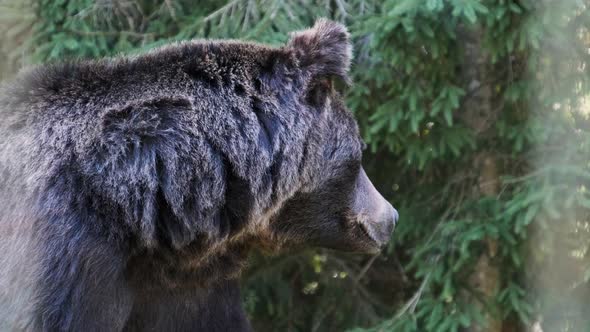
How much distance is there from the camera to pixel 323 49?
2.95 meters

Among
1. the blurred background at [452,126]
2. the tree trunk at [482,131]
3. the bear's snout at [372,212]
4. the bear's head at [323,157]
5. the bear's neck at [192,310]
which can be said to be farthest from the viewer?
the tree trunk at [482,131]

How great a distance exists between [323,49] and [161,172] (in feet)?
2.51

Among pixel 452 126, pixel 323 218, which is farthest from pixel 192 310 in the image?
pixel 452 126

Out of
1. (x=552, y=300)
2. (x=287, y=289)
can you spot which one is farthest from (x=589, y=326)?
(x=287, y=289)

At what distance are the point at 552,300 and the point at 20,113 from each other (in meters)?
2.60

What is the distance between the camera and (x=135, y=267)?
9.26ft

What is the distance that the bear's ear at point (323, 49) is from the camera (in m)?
2.95

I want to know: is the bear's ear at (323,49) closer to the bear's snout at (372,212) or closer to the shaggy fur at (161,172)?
the shaggy fur at (161,172)

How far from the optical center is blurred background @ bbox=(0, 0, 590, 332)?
3.71m

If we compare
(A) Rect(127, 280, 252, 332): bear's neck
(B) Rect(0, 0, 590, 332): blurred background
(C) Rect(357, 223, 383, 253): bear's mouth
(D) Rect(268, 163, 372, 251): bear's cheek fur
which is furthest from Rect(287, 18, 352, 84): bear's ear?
(A) Rect(127, 280, 252, 332): bear's neck

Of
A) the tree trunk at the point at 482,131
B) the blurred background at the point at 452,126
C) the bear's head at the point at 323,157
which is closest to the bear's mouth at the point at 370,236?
the bear's head at the point at 323,157

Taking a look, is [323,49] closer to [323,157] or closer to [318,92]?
[318,92]

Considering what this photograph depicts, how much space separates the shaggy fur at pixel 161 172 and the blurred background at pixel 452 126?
88cm

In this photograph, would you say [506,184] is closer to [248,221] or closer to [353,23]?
[353,23]
